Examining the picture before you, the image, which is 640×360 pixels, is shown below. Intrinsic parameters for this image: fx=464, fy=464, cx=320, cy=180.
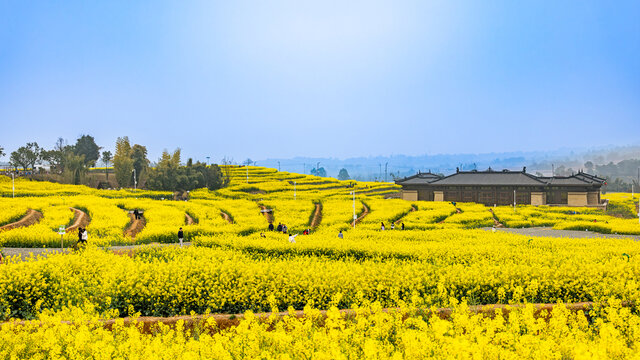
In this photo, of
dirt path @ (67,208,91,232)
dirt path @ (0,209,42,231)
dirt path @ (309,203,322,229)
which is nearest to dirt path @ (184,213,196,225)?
dirt path @ (67,208,91,232)

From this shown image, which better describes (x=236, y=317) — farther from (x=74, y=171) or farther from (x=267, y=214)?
(x=74, y=171)

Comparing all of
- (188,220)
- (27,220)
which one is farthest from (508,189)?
(27,220)

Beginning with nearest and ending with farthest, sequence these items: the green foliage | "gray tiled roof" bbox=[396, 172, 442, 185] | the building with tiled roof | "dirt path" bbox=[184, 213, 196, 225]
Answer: "dirt path" bbox=[184, 213, 196, 225], the building with tiled roof, the green foliage, "gray tiled roof" bbox=[396, 172, 442, 185]

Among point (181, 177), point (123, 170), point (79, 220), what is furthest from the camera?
point (123, 170)

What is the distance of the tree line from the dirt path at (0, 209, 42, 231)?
109ft

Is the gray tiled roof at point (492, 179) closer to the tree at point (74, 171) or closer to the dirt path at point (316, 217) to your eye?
the dirt path at point (316, 217)

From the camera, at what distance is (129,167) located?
8119cm

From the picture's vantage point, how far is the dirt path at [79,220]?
3344cm

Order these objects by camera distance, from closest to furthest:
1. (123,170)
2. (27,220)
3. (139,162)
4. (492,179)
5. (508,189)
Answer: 1. (27,220)
2. (508,189)
3. (492,179)
4. (123,170)
5. (139,162)

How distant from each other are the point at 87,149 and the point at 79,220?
81.3 m

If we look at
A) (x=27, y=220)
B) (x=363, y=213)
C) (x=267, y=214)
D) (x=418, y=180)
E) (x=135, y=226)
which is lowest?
(x=363, y=213)

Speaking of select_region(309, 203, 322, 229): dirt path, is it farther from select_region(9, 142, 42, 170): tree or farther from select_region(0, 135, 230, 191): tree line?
select_region(9, 142, 42, 170): tree

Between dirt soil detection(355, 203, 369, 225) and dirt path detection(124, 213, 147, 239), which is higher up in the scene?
dirt path detection(124, 213, 147, 239)

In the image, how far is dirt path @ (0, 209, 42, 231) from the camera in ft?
106
